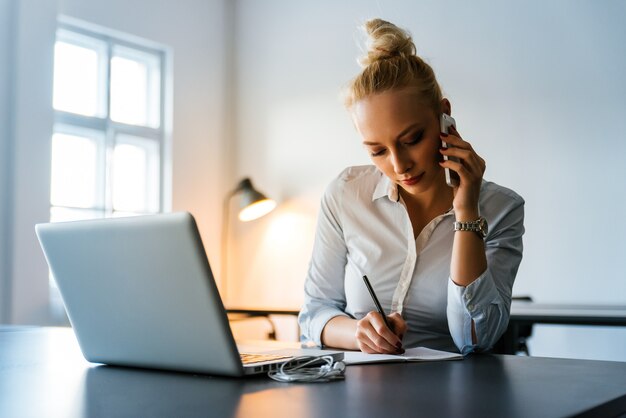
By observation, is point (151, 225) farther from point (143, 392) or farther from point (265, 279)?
point (265, 279)

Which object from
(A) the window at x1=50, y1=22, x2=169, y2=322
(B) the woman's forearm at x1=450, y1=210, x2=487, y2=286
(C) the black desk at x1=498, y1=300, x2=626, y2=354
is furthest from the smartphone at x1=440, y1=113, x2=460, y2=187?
(A) the window at x1=50, y1=22, x2=169, y2=322

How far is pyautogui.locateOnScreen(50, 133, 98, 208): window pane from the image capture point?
4496mm

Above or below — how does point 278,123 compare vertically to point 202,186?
above

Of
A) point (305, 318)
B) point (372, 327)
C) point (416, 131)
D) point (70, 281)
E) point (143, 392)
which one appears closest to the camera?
point (143, 392)

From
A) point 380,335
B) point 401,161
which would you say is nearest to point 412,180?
point 401,161

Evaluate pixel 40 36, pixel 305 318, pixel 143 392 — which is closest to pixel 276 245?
pixel 40 36

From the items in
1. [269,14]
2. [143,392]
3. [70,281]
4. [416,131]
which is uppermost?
[269,14]

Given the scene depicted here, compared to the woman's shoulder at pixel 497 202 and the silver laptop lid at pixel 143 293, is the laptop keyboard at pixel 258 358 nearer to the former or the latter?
the silver laptop lid at pixel 143 293

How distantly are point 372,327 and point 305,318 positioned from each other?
1.26 feet

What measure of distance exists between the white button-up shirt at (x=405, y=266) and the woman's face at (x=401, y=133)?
13cm

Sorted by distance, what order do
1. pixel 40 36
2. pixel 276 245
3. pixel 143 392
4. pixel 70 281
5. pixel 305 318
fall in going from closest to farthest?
pixel 143 392 < pixel 70 281 < pixel 305 318 < pixel 40 36 < pixel 276 245

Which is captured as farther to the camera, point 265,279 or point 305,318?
point 265,279

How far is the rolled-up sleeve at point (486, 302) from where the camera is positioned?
4.55ft

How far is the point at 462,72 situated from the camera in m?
4.35
